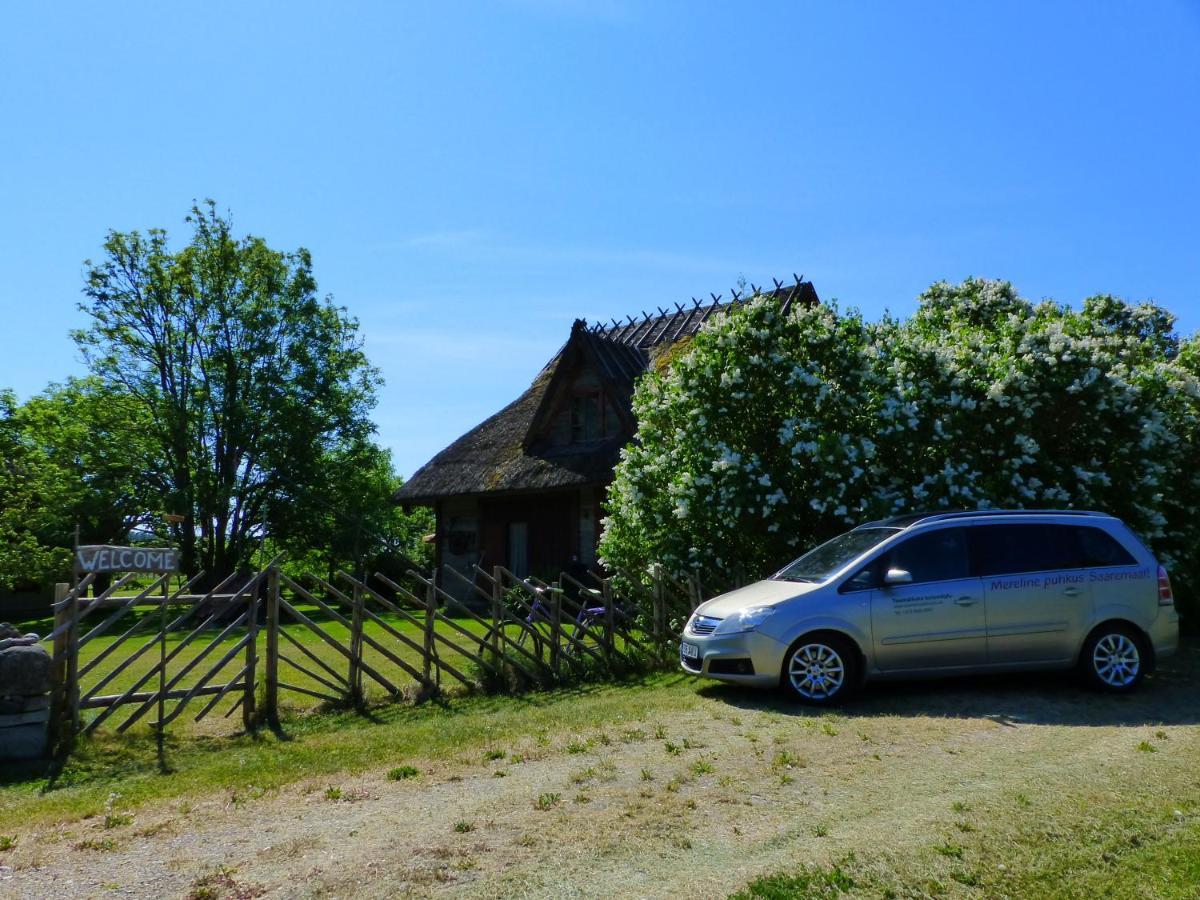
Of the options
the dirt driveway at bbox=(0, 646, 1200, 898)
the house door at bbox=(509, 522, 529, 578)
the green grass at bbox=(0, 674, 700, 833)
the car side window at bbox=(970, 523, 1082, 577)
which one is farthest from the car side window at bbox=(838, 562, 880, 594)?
the house door at bbox=(509, 522, 529, 578)

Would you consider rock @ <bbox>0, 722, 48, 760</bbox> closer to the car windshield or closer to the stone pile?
the stone pile

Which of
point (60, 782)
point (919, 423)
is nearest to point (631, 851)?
point (60, 782)

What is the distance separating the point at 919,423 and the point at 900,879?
9.06 metres

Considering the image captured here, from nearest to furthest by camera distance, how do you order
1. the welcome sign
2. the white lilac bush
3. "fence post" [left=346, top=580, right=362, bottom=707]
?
the welcome sign, "fence post" [left=346, top=580, right=362, bottom=707], the white lilac bush

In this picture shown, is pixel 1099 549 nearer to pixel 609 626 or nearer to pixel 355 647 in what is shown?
pixel 609 626

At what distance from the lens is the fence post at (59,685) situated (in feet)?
28.6

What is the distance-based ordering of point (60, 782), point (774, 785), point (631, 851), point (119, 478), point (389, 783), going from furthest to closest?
point (119, 478) < point (60, 782) < point (389, 783) < point (774, 785) < point (631, 851)

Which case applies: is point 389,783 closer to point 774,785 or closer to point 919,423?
point 774,785

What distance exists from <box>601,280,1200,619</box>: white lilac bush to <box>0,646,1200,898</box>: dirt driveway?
183 inches

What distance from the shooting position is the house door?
79.7 feet

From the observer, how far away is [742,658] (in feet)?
31.4

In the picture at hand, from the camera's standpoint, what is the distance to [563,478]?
71.0 feet

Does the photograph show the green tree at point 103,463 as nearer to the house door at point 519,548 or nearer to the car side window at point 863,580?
the house door at point 519,548

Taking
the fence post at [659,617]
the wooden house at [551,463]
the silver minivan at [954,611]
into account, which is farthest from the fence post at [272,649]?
the wooden house at [551,463]
